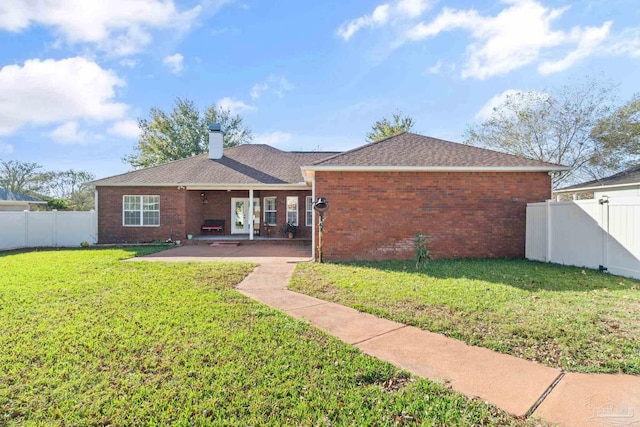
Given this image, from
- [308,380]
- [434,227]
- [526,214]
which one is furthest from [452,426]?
[526,214]

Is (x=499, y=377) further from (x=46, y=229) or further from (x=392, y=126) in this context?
(x=392, y=126)

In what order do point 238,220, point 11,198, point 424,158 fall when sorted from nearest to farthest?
point 424,158 < point 238,220 < point 11,198

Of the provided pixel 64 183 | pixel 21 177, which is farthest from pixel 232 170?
pixel 64 183

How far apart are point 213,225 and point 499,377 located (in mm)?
16371

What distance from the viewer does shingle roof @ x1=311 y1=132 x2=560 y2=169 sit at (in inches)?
378

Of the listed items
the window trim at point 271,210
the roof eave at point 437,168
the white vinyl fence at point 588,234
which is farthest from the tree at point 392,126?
the white vinyl fence at point 588,234

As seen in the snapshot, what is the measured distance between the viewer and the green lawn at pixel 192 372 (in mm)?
2457

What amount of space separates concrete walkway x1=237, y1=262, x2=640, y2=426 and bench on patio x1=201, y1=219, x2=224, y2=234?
13577mm

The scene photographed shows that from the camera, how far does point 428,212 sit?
9.65 metres

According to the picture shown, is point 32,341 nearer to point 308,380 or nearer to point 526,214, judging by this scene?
point 308,380

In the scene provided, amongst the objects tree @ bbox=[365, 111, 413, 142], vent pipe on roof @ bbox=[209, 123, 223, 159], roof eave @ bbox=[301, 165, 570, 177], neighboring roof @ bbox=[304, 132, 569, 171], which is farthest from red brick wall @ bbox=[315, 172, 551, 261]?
tree @ bbox=[365, 111, 413, 142]

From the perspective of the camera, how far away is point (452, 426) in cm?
232

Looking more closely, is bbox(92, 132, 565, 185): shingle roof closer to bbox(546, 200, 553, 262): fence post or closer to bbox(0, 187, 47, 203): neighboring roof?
bbox(546, 200, 553, 262): fence post

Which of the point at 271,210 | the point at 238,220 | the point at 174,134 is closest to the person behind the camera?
the point at 271,210
